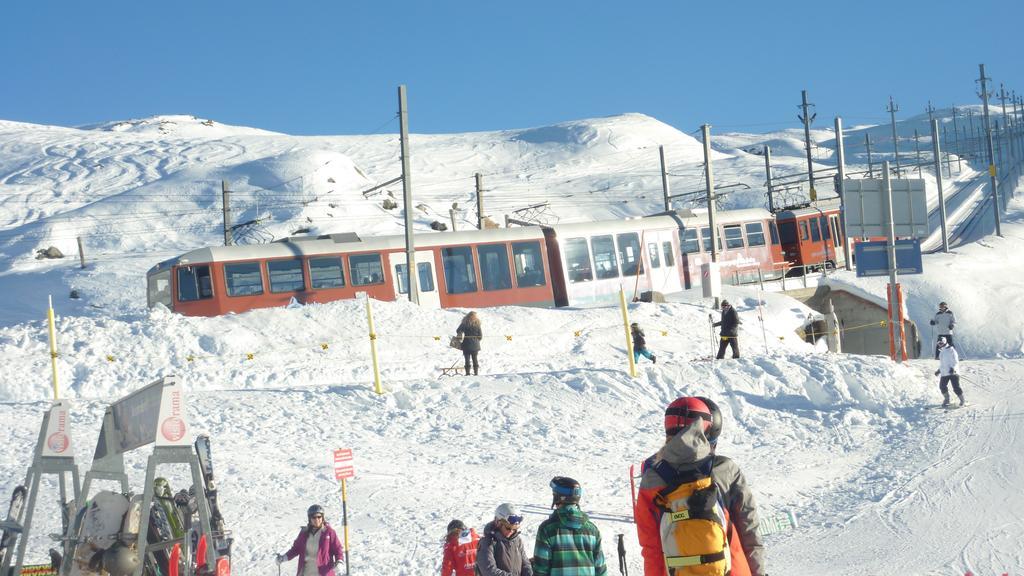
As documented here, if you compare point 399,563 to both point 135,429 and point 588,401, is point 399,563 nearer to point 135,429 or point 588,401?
point 135,429

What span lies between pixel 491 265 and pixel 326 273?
15.0ft

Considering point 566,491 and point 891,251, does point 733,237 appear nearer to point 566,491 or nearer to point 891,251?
point 891,251

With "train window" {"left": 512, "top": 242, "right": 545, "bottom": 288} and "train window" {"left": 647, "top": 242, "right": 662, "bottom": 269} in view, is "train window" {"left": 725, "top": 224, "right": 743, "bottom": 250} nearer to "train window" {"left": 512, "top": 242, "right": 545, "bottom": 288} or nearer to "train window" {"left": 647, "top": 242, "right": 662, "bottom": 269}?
"train window" {"left": 647, "top": 242, "right": 662, "bottom": 269}

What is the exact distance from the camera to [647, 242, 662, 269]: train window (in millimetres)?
31062

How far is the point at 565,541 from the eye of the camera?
5.87 metres

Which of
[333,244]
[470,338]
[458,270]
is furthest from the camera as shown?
[458,270]

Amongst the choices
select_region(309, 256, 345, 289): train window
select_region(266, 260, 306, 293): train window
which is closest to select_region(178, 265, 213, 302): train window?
select_region(266, 260, 306, 293): train window

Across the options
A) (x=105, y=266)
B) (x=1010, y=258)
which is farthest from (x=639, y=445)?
(x=105, y=266)

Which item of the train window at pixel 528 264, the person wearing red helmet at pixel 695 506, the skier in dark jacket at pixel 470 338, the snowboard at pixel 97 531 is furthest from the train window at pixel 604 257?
the person wearing red helmet at pixel 695 506

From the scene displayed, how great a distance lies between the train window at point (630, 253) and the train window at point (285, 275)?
9.50 meters

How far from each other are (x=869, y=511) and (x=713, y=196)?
1941 cm

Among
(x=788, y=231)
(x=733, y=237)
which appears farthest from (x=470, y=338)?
(x=788, y=231)

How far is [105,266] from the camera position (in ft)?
175

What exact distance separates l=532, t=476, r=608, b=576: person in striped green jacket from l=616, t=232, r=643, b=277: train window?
24.7 m
